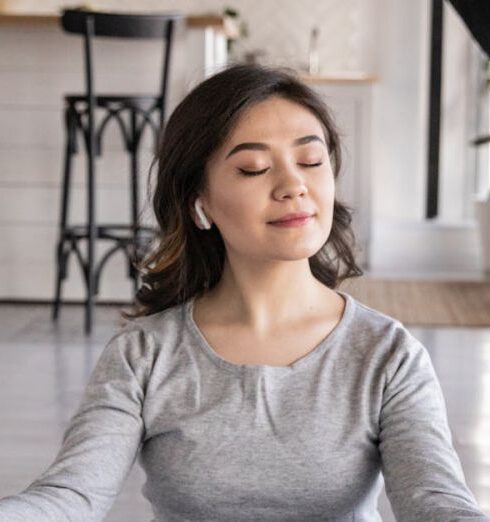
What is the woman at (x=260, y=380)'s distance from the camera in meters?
1.18

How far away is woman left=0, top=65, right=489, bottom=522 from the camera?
118cm

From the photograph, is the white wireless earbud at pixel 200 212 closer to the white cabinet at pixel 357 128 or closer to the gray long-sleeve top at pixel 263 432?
the gray long-sleeve top at pixel 263 432

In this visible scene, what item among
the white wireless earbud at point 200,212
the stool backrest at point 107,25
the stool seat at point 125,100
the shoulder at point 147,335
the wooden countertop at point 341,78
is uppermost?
the stool backrest at point 107,25

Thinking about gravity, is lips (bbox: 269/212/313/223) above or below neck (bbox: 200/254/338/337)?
above

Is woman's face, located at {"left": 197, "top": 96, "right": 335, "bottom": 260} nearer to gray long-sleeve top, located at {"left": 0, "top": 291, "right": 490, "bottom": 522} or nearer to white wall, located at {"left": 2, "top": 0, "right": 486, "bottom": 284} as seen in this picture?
gray long-sleeve top, located at {"left": 0, "top": 291, "right": 490, "bottom": 522}

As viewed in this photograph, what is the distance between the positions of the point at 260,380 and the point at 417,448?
18cm

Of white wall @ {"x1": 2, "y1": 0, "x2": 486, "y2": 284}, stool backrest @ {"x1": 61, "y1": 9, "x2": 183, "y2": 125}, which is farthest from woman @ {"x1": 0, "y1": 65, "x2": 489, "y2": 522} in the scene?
white wall @ {"x1": 2, "y1": 0, "x2": 486, "y2": 284}

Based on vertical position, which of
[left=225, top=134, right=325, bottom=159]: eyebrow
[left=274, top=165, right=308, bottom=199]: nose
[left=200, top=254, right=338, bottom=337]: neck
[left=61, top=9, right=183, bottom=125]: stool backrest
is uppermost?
[left=61, top=9, right=183, bottom=125]: stool backrest

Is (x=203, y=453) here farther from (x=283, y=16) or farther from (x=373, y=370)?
(x=283, y=16)

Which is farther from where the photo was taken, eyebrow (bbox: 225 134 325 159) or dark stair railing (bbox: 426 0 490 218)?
dark stair railing (bbox: 426 0 490 218)

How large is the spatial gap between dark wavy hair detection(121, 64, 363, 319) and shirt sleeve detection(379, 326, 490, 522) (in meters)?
0.26

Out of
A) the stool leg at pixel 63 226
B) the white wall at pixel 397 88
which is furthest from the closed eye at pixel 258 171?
the white wall at pixel 397 88

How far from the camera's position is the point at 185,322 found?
1.31 m

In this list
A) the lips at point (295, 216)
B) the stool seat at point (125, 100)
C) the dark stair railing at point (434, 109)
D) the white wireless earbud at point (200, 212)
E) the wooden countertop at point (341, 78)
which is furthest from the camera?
the dark stair railing at point (434, 109)
